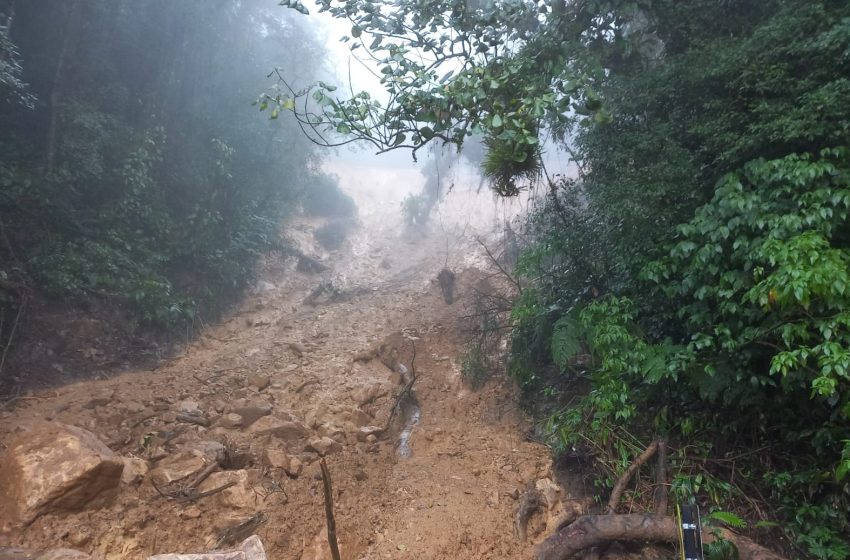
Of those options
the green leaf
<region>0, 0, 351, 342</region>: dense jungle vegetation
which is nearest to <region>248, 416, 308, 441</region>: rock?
the green leaf

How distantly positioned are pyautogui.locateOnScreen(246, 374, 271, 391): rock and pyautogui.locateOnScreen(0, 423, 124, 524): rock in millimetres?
2983

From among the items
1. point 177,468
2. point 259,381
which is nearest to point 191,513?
point 177,468

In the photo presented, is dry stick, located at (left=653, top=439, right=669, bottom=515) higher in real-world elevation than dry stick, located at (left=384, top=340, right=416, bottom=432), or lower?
lower

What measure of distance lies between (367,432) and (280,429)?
1125mm

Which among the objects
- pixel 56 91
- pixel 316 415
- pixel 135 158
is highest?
pixel 56 91

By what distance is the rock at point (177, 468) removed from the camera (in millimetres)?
4492

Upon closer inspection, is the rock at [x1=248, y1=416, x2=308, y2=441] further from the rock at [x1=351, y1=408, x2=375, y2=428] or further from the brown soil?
the rock at [x1=351, y1=408, x2=375, y2=428]

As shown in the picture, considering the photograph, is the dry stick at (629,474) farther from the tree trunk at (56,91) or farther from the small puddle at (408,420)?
the tree trunk at (56,91)

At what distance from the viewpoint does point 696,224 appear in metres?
3.89

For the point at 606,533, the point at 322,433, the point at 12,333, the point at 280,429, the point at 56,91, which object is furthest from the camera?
the point at 56,91

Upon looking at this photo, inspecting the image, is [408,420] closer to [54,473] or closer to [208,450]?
[208,450]

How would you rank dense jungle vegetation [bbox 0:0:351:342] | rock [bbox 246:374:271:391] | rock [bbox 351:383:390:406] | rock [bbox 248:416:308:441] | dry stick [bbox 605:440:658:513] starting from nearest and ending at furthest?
dry stick [bbox 605:440:658:513], rock [bbox 248:416:308:441], rock [bbox 351:383:390:406], rock [bbox 246:374:271:391], dense jungle vegetation [bbox 0:0:351:342]

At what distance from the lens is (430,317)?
33.5 feet

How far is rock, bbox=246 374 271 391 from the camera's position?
7193mm
